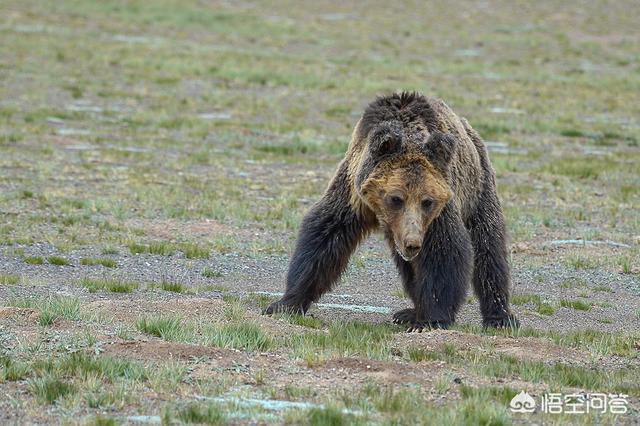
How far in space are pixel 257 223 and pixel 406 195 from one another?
7365mm

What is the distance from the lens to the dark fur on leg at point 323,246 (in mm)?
10953

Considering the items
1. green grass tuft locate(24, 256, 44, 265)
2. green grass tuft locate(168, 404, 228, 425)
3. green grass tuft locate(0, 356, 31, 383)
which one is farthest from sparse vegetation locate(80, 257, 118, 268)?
green grass tuft locate(168, 404, 228, 425)

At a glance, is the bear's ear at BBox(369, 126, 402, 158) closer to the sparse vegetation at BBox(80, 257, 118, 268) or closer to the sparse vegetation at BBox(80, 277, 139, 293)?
the sparse vegetation at BBox(80, 277, 139, 293)

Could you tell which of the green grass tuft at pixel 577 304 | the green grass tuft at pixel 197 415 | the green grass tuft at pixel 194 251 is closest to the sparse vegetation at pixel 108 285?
the green grass tuft at pixel 194 251

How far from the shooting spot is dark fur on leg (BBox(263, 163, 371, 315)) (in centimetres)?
1095

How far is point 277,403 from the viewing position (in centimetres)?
759

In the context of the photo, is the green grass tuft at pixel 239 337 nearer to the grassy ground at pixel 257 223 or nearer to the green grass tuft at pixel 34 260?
the grassy ground at pixel 257 223

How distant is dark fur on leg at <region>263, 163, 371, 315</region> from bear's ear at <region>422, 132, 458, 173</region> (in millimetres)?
981

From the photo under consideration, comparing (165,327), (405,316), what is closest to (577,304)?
(405,316)

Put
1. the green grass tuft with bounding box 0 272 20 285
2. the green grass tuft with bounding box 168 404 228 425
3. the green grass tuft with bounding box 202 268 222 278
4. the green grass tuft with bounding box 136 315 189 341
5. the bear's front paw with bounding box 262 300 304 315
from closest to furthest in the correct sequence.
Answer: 1. the green grass tuft with bounding box 168 404 228 425
2. the green grass tuft with bounding box 136 315 189 341
3. the bear's front paw with bounding box 262 300 304 315
4. the green grass tuft with bounding box 0 272 20 285
5. the green grass tuft with bounding box 202 268 222 278

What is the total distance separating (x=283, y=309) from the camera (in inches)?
437

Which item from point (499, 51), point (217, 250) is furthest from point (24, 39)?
point (217, 250)

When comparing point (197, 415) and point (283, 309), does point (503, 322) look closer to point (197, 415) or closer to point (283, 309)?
point (283, 309)

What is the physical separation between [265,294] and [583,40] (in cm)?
3858
